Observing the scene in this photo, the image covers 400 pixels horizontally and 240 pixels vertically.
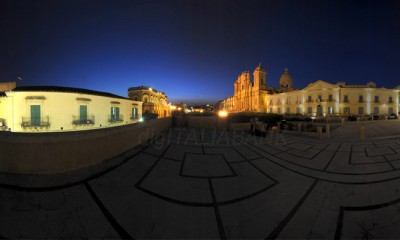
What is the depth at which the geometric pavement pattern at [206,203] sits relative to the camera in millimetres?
2865

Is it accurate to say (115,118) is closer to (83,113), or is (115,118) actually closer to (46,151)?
(83,113)

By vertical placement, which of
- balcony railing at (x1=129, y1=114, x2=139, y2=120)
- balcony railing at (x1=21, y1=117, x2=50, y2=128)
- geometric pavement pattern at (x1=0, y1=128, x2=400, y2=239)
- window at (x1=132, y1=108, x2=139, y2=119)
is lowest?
geometric pavement pattern at (x1=0, y1=128, x2=400, y2=239)

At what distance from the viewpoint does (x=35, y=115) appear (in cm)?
1256

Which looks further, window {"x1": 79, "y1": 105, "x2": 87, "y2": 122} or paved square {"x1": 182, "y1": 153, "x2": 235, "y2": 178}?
window {"x1": 79, "y1": 105, "x2": 87, "y2": 122}

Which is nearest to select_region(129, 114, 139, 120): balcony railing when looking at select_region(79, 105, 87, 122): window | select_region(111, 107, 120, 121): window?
select_region(111, 107, 120, 121): window

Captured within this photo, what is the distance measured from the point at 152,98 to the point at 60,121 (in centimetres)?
2767

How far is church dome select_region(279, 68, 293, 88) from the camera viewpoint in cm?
5378

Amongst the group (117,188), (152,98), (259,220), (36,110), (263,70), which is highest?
(263,70)

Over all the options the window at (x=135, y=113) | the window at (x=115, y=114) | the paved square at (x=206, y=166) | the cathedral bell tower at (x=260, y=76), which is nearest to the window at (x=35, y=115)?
the window at (x=115, y=114)

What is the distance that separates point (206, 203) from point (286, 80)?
59438 mm

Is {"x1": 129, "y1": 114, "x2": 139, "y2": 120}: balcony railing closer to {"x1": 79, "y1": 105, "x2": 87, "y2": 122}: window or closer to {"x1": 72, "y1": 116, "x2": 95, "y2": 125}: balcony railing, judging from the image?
{"x1": 72, "y1": 116, "x2": 95, "y2": 125}: balcony railing

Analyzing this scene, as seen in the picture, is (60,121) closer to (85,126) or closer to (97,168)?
(85,126)

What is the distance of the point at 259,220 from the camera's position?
3205 millimetres

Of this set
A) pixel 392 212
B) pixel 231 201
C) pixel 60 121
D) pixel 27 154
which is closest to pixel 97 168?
pixel 27 154
